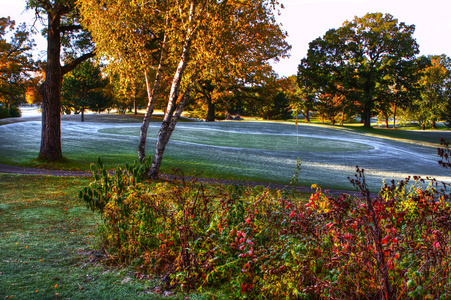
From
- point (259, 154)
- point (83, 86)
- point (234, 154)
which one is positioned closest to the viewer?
point (234, 154)

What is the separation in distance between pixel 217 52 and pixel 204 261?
9.24 meters

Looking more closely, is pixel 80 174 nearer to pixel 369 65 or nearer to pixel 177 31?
pixel 177 31

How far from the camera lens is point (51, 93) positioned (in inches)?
650

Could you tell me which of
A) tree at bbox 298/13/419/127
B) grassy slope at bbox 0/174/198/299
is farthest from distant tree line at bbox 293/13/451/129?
grassy slope at bbox 0/174/198/299

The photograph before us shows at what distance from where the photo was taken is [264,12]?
13.3 metres

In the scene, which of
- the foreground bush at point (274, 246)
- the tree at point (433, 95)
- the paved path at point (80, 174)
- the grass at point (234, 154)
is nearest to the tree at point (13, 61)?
the grass at point (234, 154)

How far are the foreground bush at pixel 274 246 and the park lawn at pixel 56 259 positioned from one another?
36 centimetres

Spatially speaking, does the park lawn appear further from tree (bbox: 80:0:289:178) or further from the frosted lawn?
the frosted lawn

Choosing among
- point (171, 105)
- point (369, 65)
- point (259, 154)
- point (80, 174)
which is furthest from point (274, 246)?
point (369, 65)

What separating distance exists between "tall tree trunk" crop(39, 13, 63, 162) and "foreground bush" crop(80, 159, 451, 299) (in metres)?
12.4

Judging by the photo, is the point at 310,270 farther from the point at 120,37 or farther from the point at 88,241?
the point at 120,37

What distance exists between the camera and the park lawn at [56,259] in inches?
163

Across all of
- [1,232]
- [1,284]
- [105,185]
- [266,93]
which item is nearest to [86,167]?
[1,232]

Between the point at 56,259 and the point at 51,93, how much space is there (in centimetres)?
1349
